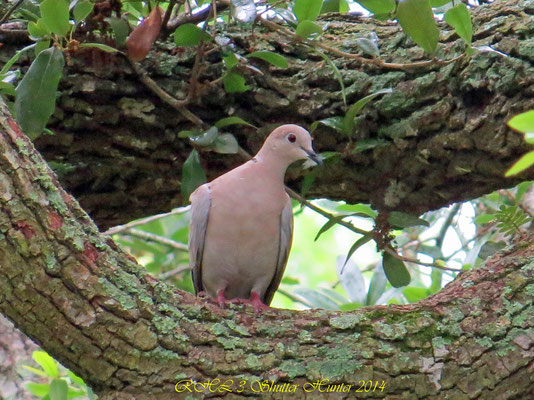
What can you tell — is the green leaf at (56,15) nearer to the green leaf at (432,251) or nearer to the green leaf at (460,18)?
the green leaf at (460,18)

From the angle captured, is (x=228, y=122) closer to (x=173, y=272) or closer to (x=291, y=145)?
(x=291, y=145)

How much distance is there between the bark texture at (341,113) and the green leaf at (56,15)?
495 mm

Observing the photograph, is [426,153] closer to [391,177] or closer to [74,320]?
[391,177]

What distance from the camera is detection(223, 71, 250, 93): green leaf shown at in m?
3.24

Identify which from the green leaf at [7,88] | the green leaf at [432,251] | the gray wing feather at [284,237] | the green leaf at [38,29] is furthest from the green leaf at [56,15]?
the green leaf at [432,251]

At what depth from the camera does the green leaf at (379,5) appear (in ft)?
9.78

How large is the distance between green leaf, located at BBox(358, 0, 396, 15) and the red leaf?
2.78ft

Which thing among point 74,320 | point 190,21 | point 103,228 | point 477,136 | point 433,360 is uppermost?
point 190,21

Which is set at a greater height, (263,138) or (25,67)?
(25,67)

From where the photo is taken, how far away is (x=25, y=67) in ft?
10.8

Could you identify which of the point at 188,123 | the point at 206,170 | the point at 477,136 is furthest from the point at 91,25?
the point at 477,136

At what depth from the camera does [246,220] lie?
11.5 ft

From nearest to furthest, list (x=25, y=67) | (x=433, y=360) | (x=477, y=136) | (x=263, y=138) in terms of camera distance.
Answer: (x=433, y=360) < (x=477, y=136) < (x=25, y=67) < (x=263, y=138)

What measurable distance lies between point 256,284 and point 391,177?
867 mm
